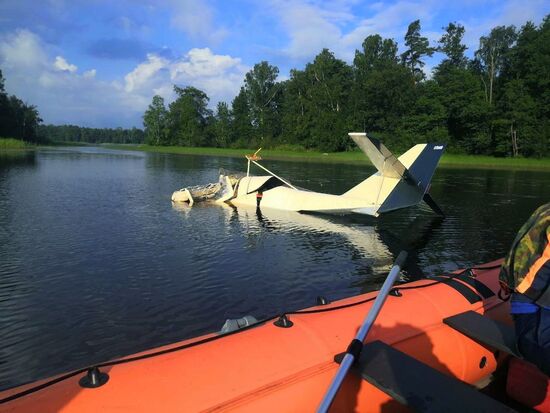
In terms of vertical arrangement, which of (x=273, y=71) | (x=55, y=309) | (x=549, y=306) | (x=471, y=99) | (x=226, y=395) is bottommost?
(x=55, y=309)

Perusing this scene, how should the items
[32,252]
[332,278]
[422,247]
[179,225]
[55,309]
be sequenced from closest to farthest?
[55,309], [332,278], [32,252], [422,247], [179,225]

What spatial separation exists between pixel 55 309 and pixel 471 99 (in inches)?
2790

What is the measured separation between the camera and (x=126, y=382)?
10.4 ft

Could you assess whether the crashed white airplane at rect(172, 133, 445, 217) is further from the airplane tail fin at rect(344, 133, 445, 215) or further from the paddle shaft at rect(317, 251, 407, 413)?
the paddle shaft at rect(317, 251, 407, 413)

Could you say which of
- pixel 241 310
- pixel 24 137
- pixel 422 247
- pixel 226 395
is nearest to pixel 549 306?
pixel 226 395

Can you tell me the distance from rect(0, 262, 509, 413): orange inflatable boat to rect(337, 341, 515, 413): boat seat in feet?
0.13

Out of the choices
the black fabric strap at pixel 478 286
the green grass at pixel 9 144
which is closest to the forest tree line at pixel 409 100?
the green grass at pixel 9 144

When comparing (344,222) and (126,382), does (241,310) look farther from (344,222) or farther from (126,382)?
(344,222)

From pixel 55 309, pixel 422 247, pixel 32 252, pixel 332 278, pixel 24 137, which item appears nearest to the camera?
pixel 55 309

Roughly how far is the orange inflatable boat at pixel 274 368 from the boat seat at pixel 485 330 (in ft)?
0.45

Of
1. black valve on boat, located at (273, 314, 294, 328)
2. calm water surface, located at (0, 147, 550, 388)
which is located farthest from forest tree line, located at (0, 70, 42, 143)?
black valve on boat, located at (273, 314, 294, 328)

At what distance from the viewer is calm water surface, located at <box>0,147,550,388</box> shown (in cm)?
683

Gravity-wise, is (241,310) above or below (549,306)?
below

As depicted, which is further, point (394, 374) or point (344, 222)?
point (344, 222)
